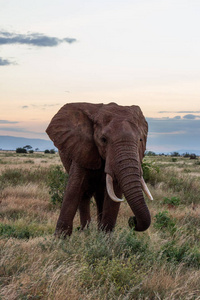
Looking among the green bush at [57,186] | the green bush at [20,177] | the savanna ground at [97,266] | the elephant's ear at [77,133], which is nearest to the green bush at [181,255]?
the savanna ground at [97,266]

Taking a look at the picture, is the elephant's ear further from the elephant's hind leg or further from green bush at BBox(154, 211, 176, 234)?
green bush at BBox(154, 211, 176, 234)

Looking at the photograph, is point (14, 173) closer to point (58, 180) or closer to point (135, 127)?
point (58, 180)

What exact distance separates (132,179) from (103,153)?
2.74 feet

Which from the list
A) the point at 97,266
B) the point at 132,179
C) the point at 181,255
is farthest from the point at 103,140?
the point at 181,255

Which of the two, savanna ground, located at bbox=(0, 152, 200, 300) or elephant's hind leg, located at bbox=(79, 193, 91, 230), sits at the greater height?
elephant's hind leg, located at bbox=(79, 193, 91, 230)

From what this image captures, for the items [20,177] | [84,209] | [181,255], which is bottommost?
[181,255]

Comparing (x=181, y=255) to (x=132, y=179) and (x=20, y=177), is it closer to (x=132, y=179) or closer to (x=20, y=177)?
(x=132, y=179)

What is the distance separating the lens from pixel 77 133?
261 inches

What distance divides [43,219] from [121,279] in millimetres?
4957

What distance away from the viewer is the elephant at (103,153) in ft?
18.8

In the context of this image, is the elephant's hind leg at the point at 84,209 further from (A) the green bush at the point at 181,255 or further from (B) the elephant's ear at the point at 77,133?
(A) the green bush at the point at 181,255

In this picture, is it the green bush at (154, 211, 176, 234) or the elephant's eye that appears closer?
the elephant's eye

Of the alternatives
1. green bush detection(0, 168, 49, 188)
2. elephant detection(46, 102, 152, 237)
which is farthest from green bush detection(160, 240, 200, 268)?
green bush detection(0, 168, 49, 188)

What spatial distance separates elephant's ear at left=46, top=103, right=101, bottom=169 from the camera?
21.5 ft
